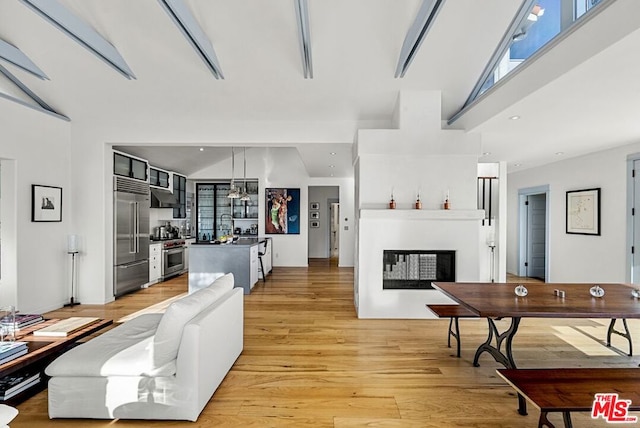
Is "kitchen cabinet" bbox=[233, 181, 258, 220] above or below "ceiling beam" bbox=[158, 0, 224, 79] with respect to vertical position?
below

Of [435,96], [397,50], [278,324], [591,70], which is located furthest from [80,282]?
[591,70]

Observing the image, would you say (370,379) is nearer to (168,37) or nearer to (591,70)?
(591,70)

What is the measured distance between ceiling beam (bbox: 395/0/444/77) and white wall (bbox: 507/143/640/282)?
3.85 m

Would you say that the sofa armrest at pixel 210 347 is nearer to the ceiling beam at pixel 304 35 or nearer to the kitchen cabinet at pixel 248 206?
the ceiling beam at pixel 304 35

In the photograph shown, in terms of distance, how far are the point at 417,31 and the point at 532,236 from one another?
20.3ft

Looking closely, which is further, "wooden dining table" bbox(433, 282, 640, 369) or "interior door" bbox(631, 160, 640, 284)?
"interior door" bbox(631, 160, 640, 284)

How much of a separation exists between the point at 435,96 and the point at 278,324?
11.8ft

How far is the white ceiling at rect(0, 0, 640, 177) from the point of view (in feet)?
9.90

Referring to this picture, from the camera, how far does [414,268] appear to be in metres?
4.52

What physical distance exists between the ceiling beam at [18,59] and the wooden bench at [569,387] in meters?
5.38

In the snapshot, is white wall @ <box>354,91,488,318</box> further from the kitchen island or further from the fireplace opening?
the kitchen island

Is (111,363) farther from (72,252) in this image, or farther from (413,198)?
(413,198)

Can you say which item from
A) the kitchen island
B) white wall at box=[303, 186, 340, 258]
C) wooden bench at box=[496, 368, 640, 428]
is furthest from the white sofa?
white wall at box=[303, 186, 340, 258]

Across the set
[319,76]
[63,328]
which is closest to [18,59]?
[63,328]
